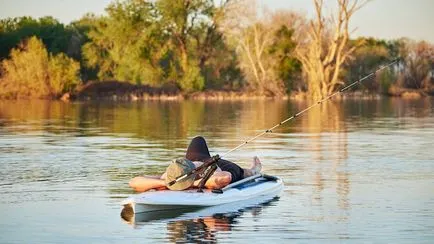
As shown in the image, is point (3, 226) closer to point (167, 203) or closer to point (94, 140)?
point (167, 203)

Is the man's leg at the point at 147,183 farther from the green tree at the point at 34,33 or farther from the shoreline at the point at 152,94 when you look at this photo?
the green tree at the point at 34,33

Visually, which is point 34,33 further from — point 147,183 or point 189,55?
point 147,183

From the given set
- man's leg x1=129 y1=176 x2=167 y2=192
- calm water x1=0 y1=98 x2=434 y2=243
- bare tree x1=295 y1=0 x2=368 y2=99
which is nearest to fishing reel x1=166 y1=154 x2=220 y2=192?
man's leg x1=129 y1=176 x2=167 y2=192

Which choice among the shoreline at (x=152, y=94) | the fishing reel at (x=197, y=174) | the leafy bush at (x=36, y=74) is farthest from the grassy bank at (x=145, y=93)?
the fishing reel at (x=197, y=174)

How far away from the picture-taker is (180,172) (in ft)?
48.3

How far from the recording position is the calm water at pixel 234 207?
42.6 ft

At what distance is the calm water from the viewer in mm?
12984

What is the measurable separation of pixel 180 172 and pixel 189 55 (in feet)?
Answer: 258

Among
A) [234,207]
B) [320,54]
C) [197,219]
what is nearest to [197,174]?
[234,207]

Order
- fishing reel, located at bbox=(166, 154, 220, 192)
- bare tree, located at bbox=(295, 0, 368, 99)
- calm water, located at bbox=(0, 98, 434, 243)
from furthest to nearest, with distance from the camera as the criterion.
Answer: bare tree, located at bbox=(295, 0, 368, 99)
fishing reel, located at bbox=(166, 154, 220, 192)
calm water, located at bbox=(0, 98, 434, 243)

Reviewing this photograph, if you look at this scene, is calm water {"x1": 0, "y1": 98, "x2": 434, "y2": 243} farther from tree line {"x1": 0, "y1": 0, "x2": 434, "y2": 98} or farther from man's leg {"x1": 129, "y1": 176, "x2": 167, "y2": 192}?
tree line {"x1": 0, "y1": 0, "x2": 434, "y2": 98}

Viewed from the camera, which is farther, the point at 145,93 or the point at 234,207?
the point at 145,93

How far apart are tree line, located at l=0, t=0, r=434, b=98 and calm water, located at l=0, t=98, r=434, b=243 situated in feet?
146

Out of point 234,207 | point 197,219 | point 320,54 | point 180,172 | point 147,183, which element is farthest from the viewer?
point 320,54
